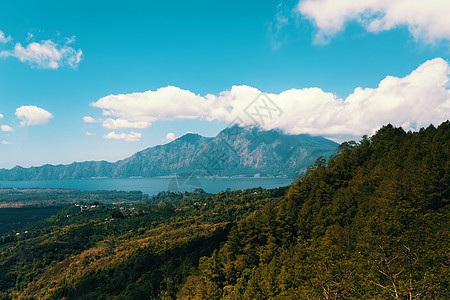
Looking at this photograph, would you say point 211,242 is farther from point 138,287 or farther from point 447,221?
point 447,221

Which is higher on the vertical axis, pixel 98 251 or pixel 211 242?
pixel 211 242

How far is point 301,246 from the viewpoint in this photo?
1296 inches

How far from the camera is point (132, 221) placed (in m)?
135

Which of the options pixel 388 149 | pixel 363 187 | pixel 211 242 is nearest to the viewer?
pixel 363 187

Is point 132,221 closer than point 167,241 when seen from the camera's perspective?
No

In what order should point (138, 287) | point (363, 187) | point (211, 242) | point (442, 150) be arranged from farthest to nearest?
1. point (211, 242)
2. point (138, 287)
3. point (363, 187)
4. point (442, 150)

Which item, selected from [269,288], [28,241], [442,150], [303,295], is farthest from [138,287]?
[28,241]

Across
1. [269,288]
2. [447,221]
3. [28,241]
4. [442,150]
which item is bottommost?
[28,241]

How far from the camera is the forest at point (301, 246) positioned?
1559cm

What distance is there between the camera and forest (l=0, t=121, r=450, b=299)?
1559 centimetres

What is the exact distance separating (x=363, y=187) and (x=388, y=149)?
17520mm

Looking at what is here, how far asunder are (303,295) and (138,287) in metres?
56.1

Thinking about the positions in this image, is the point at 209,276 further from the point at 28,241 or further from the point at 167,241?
the point at 28,241

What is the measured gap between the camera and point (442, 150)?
3039cm
